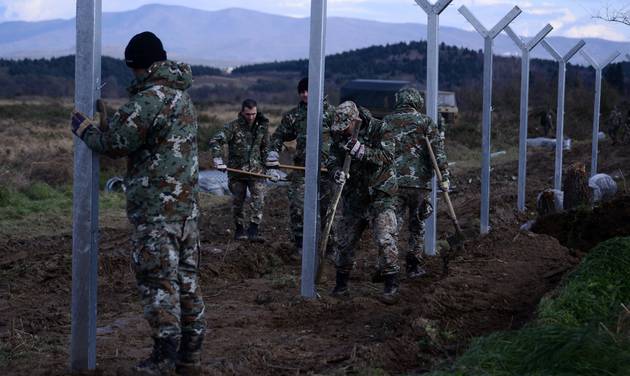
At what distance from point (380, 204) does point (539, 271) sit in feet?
5.79

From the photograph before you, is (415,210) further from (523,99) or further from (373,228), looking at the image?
(523,99)

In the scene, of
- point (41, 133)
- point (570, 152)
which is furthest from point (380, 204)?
point (41, 133)

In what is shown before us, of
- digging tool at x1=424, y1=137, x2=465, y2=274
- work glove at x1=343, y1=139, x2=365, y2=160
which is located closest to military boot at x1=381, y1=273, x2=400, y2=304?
digging tool at x1=424, y1=137, x2=465, y2=274

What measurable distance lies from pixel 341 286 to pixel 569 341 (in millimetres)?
4199

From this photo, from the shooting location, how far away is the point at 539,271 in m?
9.66

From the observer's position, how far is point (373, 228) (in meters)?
8.95

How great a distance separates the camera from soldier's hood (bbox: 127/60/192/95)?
6078 millimetres

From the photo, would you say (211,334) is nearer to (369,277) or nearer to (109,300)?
(109,300)

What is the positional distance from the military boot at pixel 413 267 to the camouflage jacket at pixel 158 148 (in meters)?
4.49

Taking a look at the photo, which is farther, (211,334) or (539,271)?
(539,271)

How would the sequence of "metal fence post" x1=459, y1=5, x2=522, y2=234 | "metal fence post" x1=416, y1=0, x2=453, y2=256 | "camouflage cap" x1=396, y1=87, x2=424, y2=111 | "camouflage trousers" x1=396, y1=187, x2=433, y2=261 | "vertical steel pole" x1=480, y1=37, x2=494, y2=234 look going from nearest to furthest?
"camouflage trousers" x1=396, y1=187, x2=433, y2=261 → "camouflage cap" x1=396, y1=87, x2=424, y2=111 → "metal fence post" x1=416, y1=0, x2=453, y2=256 → "metal fence post" x1=459, y1=5, x2=522, y2=234 → "vertical steel pole" x1=480, y1=37, x2=494, y2=234

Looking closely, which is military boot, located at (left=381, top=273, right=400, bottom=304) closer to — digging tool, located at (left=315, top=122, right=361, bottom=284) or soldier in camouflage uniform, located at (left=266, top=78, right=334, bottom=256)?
digging tool, located at (left=315, top=122, right=361, bottom=284)

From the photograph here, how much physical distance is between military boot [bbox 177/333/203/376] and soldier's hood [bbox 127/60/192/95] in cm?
147

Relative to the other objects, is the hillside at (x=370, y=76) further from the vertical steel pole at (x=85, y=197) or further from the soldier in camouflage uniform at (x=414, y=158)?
the vertical steel pole at (x=85, y=197)
